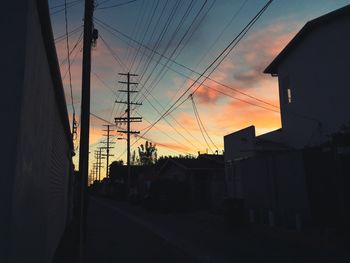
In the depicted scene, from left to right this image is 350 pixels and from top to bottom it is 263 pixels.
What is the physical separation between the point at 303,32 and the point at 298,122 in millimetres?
4501

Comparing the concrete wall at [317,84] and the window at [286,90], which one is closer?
the concrete wall at [317,84]

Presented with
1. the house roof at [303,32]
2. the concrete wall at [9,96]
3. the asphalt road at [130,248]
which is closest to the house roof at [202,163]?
Answer: the house roof at [303,32]

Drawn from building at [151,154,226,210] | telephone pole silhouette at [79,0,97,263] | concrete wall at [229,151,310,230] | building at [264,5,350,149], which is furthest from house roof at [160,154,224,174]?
telephone pole silhouette at [79,0,97,263]

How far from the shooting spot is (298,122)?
866 inches

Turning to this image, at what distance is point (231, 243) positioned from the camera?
14500 mm

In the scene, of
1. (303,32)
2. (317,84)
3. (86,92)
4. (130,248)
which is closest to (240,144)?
(317,84)

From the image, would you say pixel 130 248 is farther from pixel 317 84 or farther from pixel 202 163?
pixel 202 163

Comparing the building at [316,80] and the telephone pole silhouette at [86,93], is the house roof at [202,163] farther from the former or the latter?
the telephone pole silhouette at [86,93]

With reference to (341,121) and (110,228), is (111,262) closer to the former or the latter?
(110,228)

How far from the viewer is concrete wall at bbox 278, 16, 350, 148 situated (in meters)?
19.0

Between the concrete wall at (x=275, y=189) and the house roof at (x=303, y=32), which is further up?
the house roof at (x=303, y=32)

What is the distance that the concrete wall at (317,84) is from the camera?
746 inches

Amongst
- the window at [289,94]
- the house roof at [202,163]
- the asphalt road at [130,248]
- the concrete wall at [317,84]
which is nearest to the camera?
the asphalt road at [130,248]

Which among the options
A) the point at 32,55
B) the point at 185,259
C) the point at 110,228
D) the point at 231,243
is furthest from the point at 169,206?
the point at 32,55
